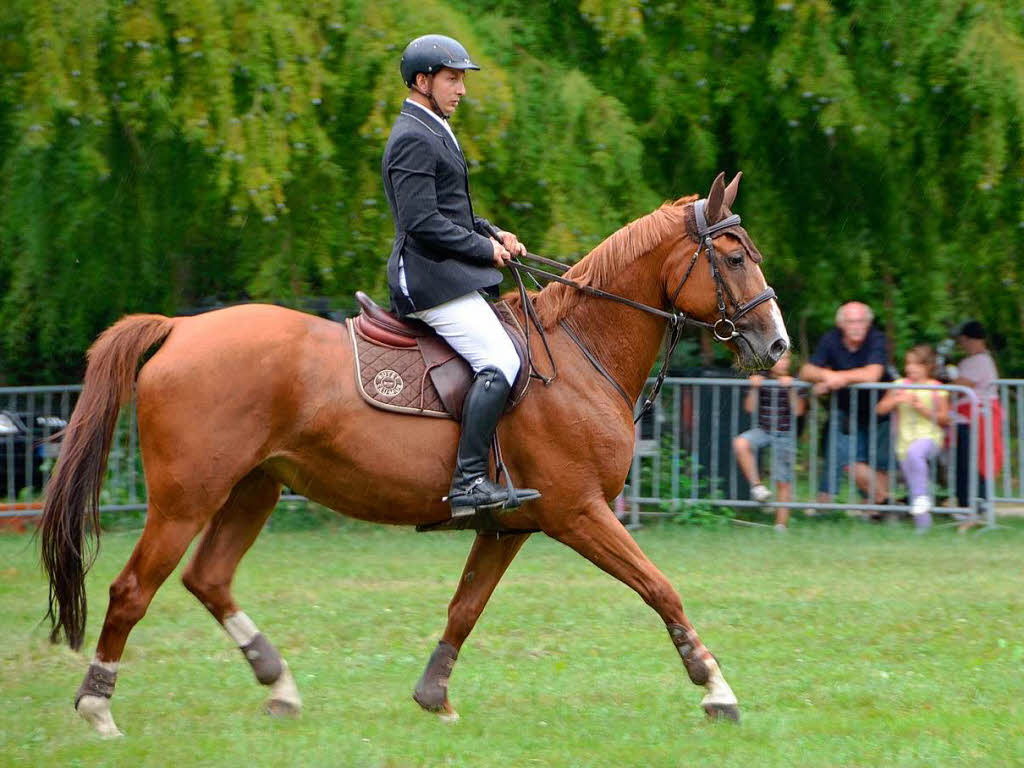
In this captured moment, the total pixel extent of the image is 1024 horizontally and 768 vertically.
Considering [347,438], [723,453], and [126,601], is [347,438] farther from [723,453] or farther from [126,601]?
[723,453]

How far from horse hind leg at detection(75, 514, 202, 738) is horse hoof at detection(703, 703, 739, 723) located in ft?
8.03

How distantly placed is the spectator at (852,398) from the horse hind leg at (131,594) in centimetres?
760

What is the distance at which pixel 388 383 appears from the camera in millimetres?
6602

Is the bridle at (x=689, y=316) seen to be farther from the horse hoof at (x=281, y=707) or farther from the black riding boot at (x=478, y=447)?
the horse hoof at (x=281, y=707)

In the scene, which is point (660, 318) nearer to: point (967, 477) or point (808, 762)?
point (808, 762)

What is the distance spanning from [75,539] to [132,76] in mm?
5798

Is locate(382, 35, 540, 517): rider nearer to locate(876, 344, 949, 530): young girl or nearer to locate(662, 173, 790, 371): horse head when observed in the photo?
locate(662, 173, 790, 371): horse head

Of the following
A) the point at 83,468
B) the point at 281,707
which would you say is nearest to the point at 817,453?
the point at 281,707

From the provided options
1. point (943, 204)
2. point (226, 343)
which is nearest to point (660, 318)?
point (226, 343)

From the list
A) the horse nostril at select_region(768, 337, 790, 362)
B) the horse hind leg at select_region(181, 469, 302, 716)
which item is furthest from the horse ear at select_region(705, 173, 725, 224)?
the horse hind leg at select_region(181, 469, 302, 716)

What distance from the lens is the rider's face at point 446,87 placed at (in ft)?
21.6

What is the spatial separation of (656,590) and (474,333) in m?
1.42

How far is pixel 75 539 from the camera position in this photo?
6.57 meters

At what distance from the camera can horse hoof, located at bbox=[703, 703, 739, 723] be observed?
6562 mm
